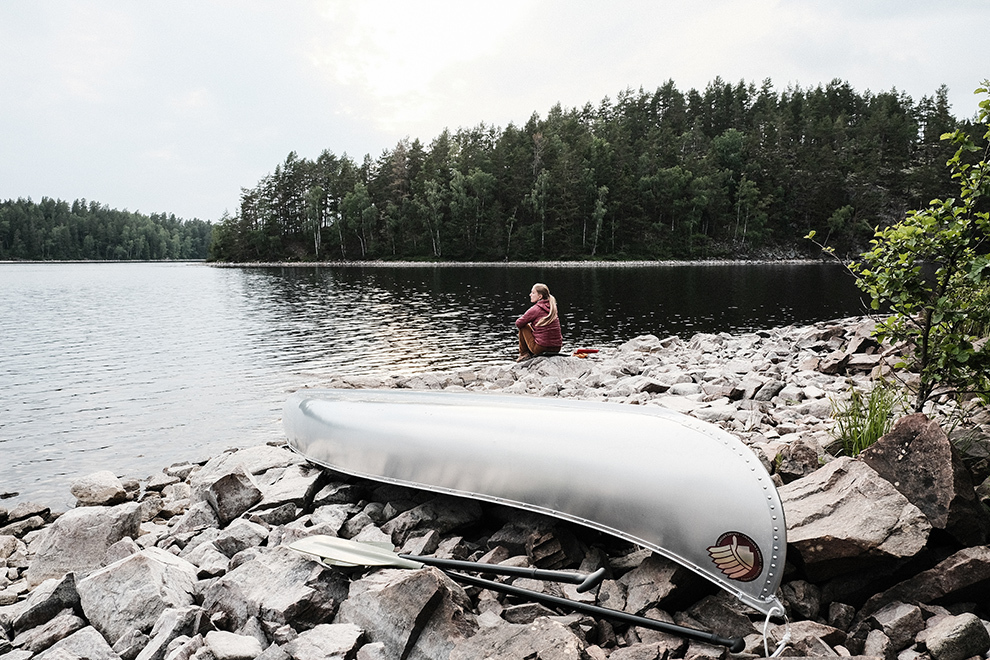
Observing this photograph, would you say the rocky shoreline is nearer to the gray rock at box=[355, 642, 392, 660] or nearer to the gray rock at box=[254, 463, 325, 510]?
the gray rock at box=[355, 642, 392, 660]

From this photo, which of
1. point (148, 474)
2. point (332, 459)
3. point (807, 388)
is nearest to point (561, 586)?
point (332, 459)

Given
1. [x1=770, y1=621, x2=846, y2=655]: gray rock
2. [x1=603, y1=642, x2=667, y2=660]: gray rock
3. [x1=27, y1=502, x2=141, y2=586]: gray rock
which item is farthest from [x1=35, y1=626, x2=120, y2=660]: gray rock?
[x1=770, y1=621, x2=846, y2=655]: gray rock

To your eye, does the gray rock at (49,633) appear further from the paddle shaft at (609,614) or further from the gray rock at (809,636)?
the gray rock at (809,636)

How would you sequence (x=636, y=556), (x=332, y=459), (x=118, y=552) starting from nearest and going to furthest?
(x=636, y=556), (x=118, y=552), (x=332, y=459)

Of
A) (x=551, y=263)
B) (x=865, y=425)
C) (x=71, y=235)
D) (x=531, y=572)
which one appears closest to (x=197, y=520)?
(x=531, y=572)

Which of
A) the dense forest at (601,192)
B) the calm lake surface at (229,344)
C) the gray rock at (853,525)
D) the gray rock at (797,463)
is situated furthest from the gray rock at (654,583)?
the dense forest at (601,192)

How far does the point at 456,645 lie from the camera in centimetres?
340

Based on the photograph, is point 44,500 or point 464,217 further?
point 464,217

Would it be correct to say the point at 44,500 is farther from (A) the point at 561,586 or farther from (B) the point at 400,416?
(A) the point at 561,586

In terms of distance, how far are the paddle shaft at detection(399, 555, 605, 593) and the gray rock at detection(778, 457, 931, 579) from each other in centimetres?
135

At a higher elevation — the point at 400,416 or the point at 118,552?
the point at 400,416

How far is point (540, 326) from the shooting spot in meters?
13.8

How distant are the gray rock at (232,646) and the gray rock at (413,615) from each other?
1.81 feet

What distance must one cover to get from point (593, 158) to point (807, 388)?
92.3 m
